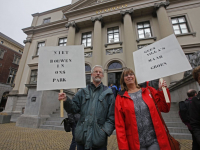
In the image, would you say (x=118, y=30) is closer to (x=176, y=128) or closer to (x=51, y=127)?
(x=176, y=128)

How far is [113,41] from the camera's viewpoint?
41.8 ft

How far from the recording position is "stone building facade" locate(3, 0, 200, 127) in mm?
10705

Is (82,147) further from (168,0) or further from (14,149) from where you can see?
(168,0)

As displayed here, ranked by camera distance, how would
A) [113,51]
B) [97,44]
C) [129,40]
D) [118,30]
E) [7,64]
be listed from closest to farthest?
1. [129,40]
2. [97,44]
3. [113,51]
4. [118,30]
5. [7,64]

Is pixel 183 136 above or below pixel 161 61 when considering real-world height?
below

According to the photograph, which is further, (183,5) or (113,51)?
(113,51)

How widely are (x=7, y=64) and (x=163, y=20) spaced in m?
30.9

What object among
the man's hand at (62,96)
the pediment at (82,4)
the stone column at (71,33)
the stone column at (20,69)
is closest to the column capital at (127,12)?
→ the pediment at (82,4)

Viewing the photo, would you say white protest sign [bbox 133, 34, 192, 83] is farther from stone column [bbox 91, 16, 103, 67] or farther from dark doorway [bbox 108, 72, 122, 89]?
dark doorway [bbox 108, 72, 122, 89]

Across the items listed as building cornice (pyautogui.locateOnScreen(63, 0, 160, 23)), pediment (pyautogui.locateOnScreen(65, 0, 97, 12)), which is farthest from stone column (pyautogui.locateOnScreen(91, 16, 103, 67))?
pediment (pyautogui.locateOnScreen(65, 0, 97, 12))

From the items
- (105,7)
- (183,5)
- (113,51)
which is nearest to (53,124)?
(113,51)

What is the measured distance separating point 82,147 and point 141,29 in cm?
1354

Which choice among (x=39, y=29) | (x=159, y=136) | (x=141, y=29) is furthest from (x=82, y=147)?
(x=39, y=29)

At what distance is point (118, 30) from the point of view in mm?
13227
